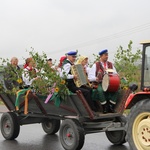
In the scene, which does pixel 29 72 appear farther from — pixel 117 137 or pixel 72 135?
pixel 117 137

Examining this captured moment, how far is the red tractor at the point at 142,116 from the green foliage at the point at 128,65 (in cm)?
155

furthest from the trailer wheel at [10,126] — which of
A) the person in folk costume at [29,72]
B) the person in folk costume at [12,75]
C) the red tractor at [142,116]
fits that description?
the red tractor at [142,116]

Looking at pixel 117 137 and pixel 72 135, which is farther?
pixel 117 137

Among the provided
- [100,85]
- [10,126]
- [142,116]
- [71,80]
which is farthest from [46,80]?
[142,116]

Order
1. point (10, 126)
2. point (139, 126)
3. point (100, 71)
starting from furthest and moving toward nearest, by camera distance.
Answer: point (10, 126) < point (100, 71) < point (139, 126)

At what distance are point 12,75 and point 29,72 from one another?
65 cm

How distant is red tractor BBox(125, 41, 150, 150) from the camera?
19.3 ft

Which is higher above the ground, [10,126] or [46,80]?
[46,80]

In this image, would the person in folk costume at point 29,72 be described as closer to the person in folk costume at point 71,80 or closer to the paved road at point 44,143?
the person in folk costume at point 71,80

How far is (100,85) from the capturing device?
761cm

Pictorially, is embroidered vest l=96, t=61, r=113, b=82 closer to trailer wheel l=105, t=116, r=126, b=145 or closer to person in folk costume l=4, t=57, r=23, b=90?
trailer wheel l=105, t=116, r=126, b=145

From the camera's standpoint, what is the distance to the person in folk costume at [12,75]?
8367 millimetres

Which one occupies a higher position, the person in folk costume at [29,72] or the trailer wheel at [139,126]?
the person in folk costume at [29,72]

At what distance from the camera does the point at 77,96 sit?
709 cm
